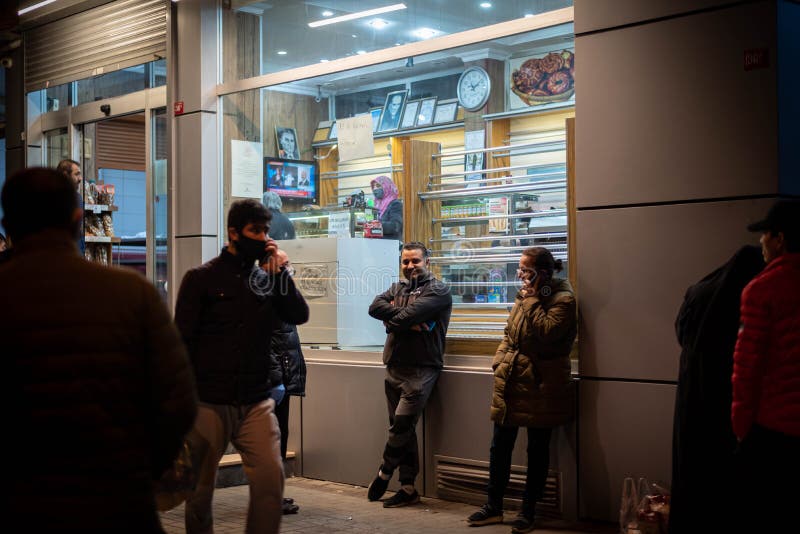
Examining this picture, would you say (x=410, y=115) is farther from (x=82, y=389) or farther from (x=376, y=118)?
(x=82, y=389)

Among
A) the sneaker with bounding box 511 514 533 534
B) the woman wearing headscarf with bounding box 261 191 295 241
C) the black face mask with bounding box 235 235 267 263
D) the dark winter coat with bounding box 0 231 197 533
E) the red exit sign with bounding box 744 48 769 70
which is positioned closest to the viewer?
the dark winter coat with bounding box 0 231 197 533

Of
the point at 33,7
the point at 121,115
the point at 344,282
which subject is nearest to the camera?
the point at 344,282

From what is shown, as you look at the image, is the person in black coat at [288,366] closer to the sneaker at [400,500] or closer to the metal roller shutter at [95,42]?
the sneaker at [400,500]

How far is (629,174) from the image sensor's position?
6.27 metres

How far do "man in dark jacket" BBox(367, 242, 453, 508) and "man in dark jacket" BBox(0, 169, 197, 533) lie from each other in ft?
14.1

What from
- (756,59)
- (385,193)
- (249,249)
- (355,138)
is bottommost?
(249,249)

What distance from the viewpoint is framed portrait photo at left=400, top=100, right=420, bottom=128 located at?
816 centimetres

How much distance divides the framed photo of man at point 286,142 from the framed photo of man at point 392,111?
3.33 ft

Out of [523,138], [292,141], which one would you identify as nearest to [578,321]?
[523,138]

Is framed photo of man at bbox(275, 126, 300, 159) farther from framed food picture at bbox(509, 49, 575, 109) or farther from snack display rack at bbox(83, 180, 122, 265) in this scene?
framed food picture at bbox(509, 49, 575, 109)

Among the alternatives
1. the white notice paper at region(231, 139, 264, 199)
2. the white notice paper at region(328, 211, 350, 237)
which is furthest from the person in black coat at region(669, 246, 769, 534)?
the white notice paper at region(231, 139, 264, 199)

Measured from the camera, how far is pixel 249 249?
16.2 feet

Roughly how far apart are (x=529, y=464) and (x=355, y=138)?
135 inches

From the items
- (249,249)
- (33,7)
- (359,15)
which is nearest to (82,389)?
(249,249)
